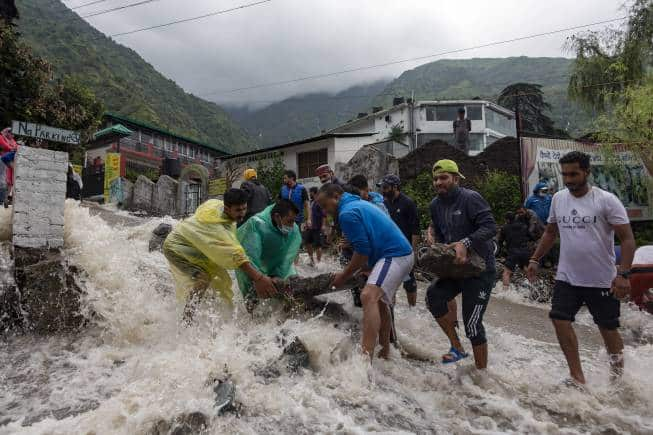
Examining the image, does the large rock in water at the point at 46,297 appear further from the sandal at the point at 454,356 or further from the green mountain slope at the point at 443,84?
the green mountain slope at the point at 443,84

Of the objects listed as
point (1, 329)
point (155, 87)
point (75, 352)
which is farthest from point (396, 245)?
point (155, 87)

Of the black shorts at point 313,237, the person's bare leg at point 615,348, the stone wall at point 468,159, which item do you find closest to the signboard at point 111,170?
the stone wall at point 468,159

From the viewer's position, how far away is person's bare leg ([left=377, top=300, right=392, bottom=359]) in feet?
13.8

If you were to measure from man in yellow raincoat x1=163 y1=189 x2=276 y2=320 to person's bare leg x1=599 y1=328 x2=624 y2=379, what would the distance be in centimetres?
273

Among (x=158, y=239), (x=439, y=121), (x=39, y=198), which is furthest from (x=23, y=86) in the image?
(x=439, y=121)

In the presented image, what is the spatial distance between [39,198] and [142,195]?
15.7 meters

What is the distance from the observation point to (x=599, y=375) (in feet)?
13.2

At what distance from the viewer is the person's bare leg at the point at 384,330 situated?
4199mm

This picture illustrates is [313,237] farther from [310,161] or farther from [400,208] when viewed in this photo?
[310,161]

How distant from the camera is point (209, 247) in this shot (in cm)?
415

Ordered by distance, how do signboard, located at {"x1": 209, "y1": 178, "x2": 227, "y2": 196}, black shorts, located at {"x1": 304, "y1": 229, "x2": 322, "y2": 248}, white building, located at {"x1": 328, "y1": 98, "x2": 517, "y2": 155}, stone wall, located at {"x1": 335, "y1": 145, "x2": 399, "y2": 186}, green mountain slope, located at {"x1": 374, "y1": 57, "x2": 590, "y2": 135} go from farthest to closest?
green mountain slope, located at {"x1": 374, "y1": 57, "x2": 590, "y2": 135}
white building, located at {"x1": 328, "y1": 98, "x2": 517, "y2": 155}
signboard, located at {"x1": 209, "y1": 178, "x2": 227, "y2": 196}
stone wall, located at {"x1": 335, "y1": 145, "x2": 399, "y2": 186}
black shorts, located at {"x1": 304, "y1": 229, "x2": 322, "y2": 248}

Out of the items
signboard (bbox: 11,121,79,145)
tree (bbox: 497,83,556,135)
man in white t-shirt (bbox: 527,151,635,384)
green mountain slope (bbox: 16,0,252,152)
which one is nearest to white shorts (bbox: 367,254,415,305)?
man in white t-shirt (bbox: 527,151,635,384)

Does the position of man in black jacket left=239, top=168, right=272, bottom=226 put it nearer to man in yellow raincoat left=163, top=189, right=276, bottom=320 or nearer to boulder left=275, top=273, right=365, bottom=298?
man in yellow raincoat left=163, top=189, right=276, bottom=320

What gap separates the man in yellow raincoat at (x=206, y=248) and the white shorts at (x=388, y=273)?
0.98 meters
